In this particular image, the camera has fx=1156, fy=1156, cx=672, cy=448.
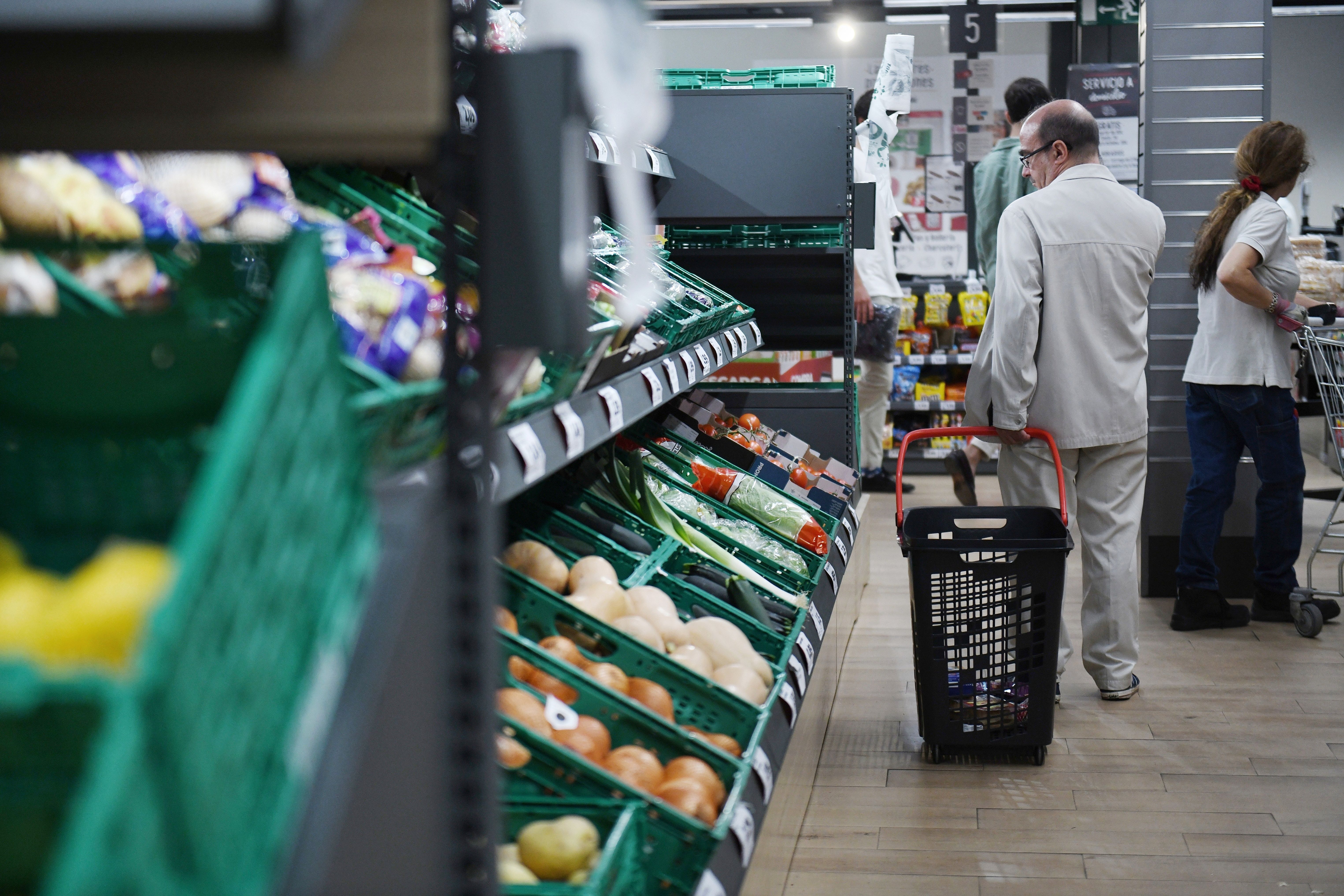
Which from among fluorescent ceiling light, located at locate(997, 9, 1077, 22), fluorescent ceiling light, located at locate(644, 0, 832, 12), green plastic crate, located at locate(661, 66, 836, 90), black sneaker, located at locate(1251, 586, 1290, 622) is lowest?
black sneaker, located at locate(1251, 586, 1290, 622)

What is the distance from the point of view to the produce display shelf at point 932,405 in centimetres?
791

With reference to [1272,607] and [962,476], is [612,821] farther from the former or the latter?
[962,476]

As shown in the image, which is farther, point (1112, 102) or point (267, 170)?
point (1112, 102)

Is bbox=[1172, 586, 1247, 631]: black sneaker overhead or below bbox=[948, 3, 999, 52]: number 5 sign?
below

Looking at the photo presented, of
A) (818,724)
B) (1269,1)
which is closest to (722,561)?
(818,724)

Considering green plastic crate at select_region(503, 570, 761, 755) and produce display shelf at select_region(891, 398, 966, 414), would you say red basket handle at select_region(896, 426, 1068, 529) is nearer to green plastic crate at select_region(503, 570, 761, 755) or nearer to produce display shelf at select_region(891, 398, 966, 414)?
green plastic crate at select_region(503, 570, 761, 755)

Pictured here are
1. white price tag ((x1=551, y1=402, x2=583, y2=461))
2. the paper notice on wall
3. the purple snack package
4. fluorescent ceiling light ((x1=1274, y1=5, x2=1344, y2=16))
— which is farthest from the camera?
fluorescent ceiling light ((x1=1274, y1=5, x2=1344, y2=16))

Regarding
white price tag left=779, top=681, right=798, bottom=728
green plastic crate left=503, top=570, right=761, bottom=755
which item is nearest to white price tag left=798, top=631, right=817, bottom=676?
white price tag left=779, top=681, right=798, bottom=728

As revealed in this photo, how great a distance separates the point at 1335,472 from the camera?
7586 mm

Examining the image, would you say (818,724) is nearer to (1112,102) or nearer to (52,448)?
(52,448)

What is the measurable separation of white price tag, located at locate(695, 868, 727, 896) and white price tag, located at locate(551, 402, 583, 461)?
0.55 m

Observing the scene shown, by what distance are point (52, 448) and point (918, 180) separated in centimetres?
936

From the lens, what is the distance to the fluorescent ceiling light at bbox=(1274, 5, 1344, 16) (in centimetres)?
1016

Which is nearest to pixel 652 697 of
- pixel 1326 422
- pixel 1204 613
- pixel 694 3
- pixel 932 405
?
pixel 694 3
